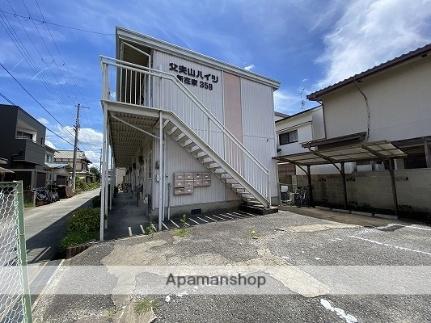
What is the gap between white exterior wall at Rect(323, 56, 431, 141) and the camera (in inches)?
330

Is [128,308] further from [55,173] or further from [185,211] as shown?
[55,173]

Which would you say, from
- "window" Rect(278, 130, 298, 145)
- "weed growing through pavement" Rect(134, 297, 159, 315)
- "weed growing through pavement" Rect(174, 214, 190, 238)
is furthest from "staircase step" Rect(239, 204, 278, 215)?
"window" Rect(278, 130, 298, 145)

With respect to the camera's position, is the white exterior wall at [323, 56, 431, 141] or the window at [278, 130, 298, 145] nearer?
the white exterior wall at [323, 56, 431, 141]

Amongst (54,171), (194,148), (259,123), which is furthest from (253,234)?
(54,171)

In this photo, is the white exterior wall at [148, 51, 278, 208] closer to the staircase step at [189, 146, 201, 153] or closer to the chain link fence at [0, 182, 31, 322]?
the staircase step at [189, 146, 201, 153]

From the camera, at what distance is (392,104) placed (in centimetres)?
931

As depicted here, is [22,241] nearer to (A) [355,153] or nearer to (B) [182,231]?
(B) [182,231]

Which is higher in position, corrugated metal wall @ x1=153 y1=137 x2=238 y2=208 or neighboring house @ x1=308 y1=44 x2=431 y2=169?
neighboring house @ x1=308 y1=44 x2=431 y2=169

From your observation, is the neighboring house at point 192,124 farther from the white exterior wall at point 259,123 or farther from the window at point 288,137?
the window at point 288,137

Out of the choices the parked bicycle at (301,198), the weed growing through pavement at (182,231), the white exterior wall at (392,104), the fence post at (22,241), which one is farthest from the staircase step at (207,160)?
the white exterior wall at (392,104)

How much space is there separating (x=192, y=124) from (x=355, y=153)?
5.93 metres

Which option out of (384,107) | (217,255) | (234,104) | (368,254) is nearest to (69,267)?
(217,255)

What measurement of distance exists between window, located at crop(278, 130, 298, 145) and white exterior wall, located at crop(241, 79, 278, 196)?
4.36 meters

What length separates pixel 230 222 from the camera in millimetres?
7348
